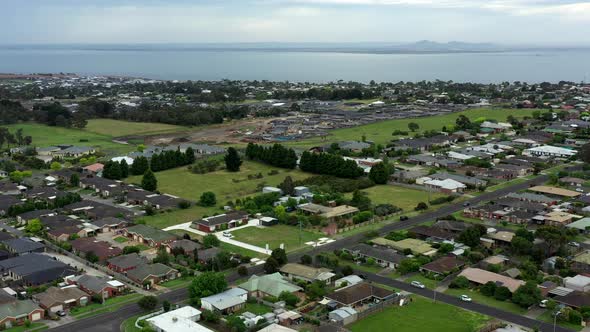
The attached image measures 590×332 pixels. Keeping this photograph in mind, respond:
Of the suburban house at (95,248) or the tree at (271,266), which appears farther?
the suburban house at (95,248)

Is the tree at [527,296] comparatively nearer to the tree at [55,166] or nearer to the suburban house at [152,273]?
the suburban house at [152,273]

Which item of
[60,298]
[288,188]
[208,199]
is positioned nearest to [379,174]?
[288,188]

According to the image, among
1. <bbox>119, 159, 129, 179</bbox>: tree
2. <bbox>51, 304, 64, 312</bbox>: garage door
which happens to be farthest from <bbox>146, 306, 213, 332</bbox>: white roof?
<bbox>119, 159, 129, 179</bbox>: tree

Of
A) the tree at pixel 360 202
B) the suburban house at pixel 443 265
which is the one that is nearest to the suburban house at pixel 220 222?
the tree at pixel 360 202

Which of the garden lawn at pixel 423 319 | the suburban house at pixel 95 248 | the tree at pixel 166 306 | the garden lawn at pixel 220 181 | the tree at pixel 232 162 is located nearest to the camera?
the garden lawn at pixel 423 319

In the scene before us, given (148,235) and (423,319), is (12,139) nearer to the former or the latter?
(148,235)

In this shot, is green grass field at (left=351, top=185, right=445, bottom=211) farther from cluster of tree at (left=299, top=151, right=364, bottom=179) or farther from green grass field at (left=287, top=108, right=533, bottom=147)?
green grass field at (left=287, top=108, right=533, bottom=147)

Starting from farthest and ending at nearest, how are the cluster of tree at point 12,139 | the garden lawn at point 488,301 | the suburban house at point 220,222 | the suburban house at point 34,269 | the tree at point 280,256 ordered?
the cluster of tree at point 12,139, the suburban house at point 220,222, the tree at point 280,256, the suburban house at point 34,269, the garden lawn at point 488,301
